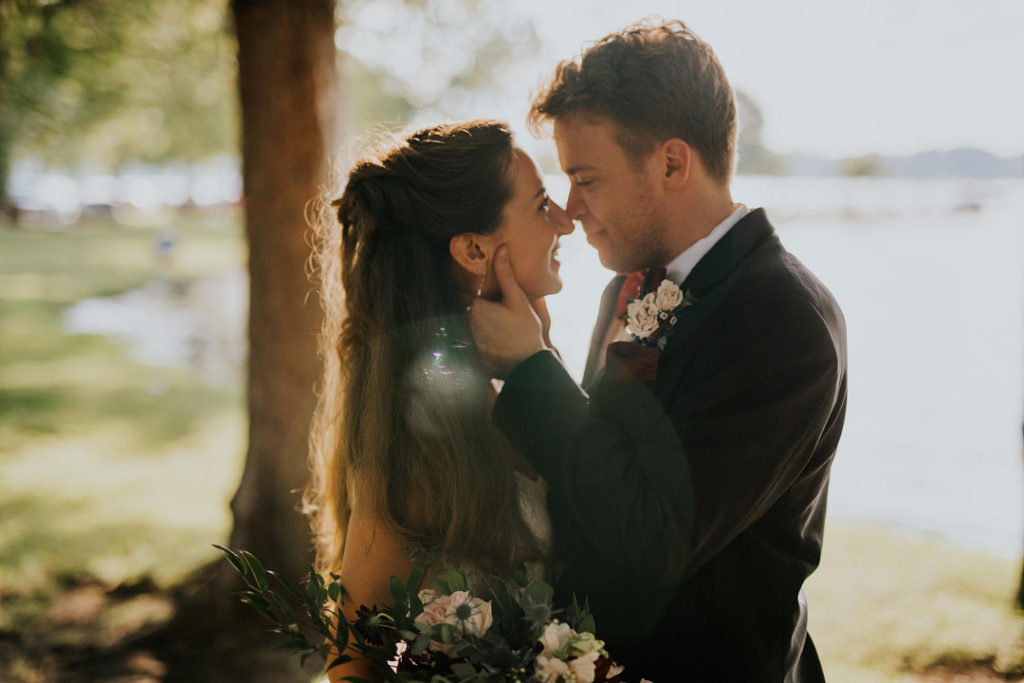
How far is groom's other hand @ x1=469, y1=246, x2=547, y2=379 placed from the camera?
230cm

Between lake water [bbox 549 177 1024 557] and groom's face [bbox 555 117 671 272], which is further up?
groom's face [bbox 555 117 671 272]

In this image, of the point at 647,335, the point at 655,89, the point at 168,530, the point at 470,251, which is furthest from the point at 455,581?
the point at 168,530

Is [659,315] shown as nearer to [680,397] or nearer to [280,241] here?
[680,397]

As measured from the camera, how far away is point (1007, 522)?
25.4 ft

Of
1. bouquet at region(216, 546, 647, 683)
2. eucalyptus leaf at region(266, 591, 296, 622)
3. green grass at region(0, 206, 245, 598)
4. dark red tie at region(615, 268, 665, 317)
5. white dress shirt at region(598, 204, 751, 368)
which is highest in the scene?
white dress shirt at region(598, 204, 751, 368)

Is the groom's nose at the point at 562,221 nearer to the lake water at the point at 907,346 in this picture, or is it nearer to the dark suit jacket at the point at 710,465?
the lake water at the point at 907,346

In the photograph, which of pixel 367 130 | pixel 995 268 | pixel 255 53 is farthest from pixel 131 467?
pixel 995 268

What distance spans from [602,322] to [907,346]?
1506 cm

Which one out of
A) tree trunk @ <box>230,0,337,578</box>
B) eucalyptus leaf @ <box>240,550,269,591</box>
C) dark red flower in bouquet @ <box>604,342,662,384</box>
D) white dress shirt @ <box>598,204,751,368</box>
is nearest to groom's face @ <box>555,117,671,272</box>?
white dress shirt @ <box>598,204,751,368</box>

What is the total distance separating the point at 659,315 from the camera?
231cm

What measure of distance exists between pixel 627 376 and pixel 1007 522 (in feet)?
23.6

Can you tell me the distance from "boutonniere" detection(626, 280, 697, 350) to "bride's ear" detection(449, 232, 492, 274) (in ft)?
1.55

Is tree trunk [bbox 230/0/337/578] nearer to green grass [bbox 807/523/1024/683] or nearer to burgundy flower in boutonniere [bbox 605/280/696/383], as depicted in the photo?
burgundy flower in boutonniere [bbox 605/280/696/383]

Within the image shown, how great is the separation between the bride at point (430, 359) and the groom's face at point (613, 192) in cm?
14
